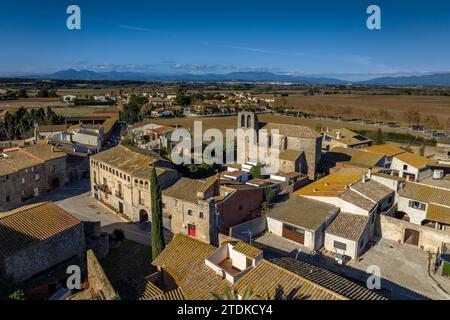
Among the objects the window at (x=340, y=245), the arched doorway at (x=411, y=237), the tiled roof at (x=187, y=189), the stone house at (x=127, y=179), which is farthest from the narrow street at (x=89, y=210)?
the arched doorway at (x=411, y=237)

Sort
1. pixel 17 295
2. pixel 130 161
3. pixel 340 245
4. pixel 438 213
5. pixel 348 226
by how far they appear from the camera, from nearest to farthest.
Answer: pixel 17 295 < pixel 340 245 < pixel 348 226 < pixel 438 213 < pixel 130 161

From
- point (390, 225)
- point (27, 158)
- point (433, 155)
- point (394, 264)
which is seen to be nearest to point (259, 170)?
point (390, 225)

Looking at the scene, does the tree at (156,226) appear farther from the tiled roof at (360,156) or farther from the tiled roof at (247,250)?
the tiled roof at (360,156)

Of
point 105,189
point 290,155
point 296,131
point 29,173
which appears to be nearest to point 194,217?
point 105,189

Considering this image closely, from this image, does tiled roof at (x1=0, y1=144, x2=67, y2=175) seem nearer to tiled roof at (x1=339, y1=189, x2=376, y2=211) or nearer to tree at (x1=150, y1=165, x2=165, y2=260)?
tree at (x1=150, y1=165, x2=165, y2=260)

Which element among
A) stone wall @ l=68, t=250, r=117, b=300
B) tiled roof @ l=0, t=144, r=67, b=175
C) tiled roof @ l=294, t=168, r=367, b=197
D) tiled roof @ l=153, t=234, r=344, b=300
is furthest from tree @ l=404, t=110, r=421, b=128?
stone wall @ l=68, t=250, r=117, b=300

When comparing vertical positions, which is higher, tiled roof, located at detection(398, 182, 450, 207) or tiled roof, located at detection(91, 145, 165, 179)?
tiled roof, located at detection(91, 145, 165, 179)

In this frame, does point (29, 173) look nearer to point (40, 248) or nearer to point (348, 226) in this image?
point (40, 248)
